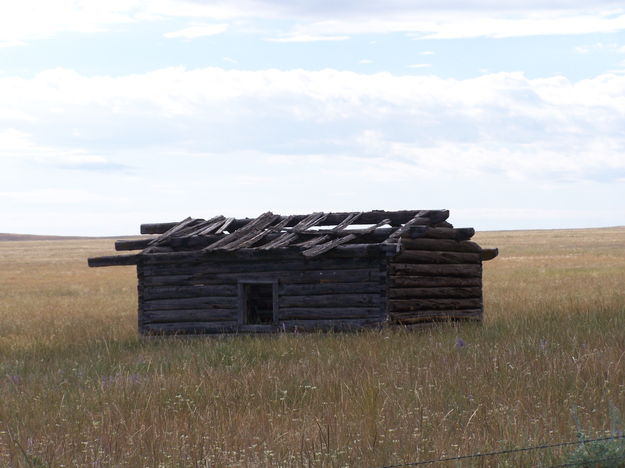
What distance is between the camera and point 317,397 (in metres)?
8.61

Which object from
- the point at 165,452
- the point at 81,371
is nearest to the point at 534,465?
the point at 165,452

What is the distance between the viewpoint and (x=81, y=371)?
11.5 meters

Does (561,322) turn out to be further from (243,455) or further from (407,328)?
(243,455)

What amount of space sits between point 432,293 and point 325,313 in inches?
92.6

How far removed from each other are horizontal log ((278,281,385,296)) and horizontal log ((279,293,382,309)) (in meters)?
0.07

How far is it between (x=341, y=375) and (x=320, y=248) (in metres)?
5.32

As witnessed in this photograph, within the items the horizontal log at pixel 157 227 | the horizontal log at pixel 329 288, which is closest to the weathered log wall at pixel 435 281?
the horizontal log at pixel 329 288

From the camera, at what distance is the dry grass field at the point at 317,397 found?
257 inches

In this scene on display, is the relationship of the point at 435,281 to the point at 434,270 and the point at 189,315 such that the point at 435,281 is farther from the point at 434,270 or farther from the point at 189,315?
the point at 189,315

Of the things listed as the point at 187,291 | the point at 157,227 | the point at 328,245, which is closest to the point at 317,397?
the point at 328,245

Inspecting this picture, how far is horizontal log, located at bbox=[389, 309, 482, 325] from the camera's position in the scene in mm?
15695

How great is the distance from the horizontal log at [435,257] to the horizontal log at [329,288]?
2.08ft

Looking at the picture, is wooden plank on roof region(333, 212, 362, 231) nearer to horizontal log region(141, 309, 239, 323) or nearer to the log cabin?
the log cabin

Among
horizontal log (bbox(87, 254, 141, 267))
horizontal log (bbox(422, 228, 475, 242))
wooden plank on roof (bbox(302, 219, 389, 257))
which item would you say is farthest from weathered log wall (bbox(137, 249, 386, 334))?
horizontal log (bbox(422, 228, 475, 242))
